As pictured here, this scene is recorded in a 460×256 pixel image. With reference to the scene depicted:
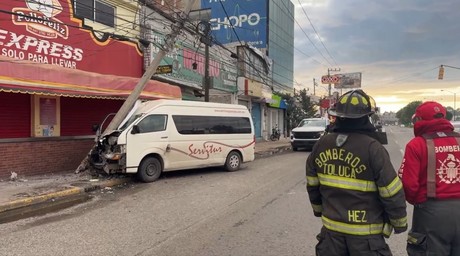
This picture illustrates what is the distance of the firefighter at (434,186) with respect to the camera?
294cm

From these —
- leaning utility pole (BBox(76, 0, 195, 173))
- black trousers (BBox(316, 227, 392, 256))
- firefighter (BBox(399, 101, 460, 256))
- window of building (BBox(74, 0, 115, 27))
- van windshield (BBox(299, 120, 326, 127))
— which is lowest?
black trousers (BBox(316, 227, 392, 256))

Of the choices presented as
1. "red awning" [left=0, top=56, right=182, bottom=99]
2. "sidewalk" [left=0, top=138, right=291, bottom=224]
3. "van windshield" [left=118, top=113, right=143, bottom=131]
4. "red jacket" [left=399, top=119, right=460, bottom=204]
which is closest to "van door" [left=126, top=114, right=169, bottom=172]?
"van windshield" [left=118, top=113, right=143, bottom=131]

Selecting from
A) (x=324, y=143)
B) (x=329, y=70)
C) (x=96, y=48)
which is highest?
(x=329, y=70)

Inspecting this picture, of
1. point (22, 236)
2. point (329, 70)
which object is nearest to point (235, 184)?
point (22, 236)

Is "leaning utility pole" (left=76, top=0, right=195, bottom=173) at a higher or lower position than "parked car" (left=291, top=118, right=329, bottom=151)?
higher

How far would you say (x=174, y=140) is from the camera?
39.2 feet

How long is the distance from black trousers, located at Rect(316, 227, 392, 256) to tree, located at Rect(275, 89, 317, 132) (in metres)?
34.4

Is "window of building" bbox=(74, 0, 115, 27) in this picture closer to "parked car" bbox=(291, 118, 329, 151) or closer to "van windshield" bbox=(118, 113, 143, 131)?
"van windshield" bbox=(118, 113, 143, 131)

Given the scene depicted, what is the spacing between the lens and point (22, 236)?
6008 millimetres

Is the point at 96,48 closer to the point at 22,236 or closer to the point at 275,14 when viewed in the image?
the point at 22,236

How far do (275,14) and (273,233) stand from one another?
36594 mm

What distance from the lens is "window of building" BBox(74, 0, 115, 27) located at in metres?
14.7

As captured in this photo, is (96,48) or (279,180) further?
(96,48)

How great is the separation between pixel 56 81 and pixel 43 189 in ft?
10.9
